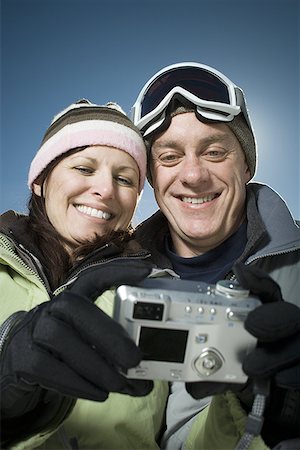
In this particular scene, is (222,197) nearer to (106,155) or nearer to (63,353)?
(106,155)

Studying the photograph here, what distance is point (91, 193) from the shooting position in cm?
186

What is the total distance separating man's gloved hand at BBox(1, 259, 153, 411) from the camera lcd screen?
54mm

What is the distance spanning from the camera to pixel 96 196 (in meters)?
1.85

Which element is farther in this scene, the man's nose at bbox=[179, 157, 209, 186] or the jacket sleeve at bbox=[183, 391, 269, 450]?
the man's nose at bbox=[179, 157, 209, 186]

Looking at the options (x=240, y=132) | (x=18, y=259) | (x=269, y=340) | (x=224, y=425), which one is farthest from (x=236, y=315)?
(x=240, y=132)

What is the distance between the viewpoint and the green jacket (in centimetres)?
129

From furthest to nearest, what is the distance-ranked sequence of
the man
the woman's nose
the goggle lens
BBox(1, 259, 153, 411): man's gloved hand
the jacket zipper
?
1. the goggle lens
2. the man
3. the woman's nose
4. the jacket zipper
5. BBox(1, 259, 153, 411): man's gloved hand

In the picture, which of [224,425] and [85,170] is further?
[85,170]

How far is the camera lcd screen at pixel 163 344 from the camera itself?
3.50 feet

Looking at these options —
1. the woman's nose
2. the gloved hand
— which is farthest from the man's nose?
the gloved hand

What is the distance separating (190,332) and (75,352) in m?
0.26

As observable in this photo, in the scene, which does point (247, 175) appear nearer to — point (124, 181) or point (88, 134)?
point (124, 181)

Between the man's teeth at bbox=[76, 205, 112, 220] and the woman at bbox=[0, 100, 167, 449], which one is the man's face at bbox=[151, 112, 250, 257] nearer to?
the woman at bbox=[0, 100, 167, 449]

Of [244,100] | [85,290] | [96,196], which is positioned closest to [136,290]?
[85,290]
